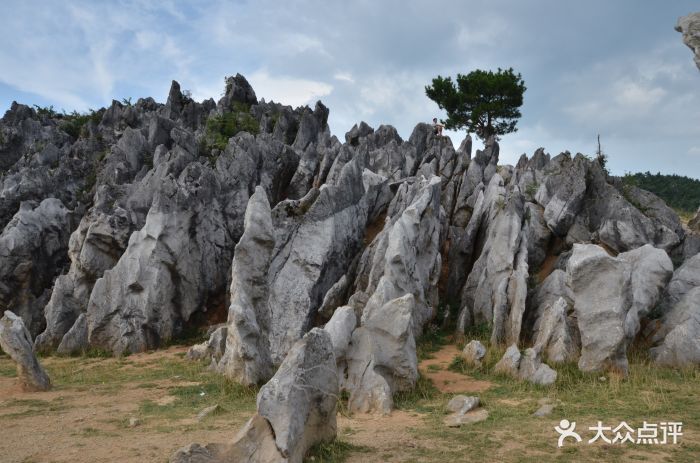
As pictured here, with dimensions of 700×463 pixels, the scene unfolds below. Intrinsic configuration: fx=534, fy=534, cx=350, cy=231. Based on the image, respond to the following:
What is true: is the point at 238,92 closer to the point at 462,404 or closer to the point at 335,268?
the point at 335,268

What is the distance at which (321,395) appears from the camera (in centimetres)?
838

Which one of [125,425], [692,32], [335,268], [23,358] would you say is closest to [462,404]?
[125,425]

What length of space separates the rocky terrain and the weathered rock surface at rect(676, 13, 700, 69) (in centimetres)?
615

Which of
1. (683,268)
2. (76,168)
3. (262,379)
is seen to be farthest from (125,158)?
(683,268)

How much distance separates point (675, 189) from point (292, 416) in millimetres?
55527

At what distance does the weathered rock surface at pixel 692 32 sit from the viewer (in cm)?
878

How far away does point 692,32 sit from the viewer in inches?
350

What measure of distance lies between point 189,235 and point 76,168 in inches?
696

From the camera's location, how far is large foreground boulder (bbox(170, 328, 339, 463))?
737 centimetres

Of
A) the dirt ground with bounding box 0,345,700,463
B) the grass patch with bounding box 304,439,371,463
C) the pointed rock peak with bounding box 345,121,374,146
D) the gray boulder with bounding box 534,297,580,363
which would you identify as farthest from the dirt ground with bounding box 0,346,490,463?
the pointed rock peak with bounding box 345,121,374,146

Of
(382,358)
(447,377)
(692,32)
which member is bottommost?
(447,377)

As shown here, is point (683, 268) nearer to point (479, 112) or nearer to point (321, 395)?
point (321, 395)

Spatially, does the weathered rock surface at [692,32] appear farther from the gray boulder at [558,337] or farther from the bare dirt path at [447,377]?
the bare dirt path at [447,377]

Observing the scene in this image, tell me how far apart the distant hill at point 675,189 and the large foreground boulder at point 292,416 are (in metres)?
43.7
